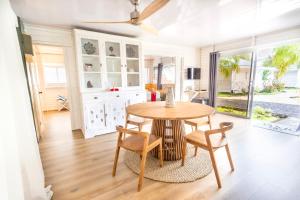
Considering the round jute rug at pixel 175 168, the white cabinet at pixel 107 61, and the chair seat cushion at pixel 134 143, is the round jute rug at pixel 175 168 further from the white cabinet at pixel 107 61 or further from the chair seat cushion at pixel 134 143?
the white cabinet at pixel 107 61

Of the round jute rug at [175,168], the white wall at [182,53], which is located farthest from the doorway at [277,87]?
the round jute rug at [175,168]

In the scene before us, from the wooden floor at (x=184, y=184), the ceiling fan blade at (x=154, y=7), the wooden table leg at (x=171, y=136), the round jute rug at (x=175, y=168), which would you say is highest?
the ceiling fan blade at (x=154, y=7)

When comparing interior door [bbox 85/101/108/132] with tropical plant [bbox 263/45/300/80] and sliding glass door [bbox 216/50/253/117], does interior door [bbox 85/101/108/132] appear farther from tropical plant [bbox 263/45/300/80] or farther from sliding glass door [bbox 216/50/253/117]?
tropical plant [bbox 263/45/300/80]

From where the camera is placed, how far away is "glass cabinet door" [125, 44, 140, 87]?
3584mm

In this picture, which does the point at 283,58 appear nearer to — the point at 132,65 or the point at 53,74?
the point at 132,65

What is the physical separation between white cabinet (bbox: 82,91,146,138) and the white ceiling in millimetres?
1403

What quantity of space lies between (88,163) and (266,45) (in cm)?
462

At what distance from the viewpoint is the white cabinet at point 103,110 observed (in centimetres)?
303

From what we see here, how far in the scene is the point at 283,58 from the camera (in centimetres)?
423

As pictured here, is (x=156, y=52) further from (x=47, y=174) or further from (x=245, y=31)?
(x=47, y=174)

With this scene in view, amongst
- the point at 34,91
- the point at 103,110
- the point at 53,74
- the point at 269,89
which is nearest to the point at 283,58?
the point at 269,89

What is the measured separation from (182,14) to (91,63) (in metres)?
2.10

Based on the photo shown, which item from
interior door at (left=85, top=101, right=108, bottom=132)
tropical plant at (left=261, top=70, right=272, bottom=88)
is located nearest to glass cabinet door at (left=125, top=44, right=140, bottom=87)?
interior door at (left=85, top=101, right=108, bottom=132)

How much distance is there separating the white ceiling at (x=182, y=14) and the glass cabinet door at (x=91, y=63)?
326 mm
